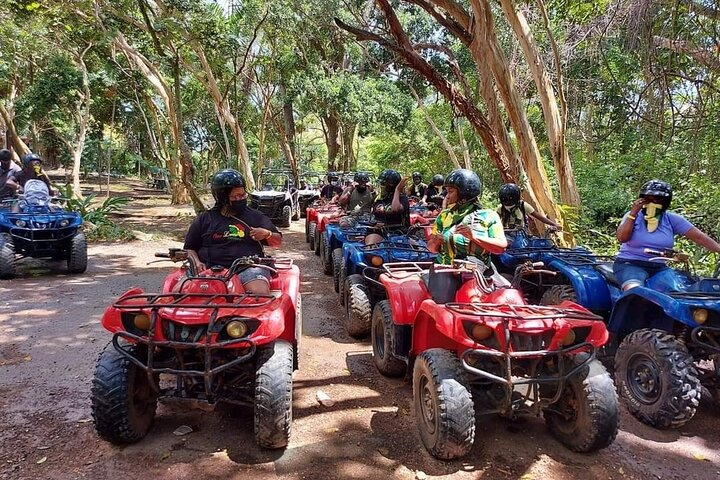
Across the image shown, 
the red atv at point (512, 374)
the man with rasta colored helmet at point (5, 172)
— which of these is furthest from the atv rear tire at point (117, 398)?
the man with rasta colored helmet at point (5, 172)

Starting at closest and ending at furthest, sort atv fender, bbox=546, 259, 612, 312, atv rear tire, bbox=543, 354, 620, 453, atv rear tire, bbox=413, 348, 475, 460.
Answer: atv rear tire, bbox=413, 348, 475, 460, atv rear tire, bbox=543, 354, 620, 453, atv fender, bbox=546, 259, 612, 312

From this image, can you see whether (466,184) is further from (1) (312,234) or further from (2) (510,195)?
(1) (312,234)

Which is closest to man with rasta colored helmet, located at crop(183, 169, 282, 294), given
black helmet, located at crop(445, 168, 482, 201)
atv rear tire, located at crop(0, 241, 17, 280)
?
black helmet, located at crop(445, 168, 482, 201)

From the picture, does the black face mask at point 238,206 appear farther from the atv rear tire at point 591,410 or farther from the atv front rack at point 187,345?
the atv rear tire at point 591,410

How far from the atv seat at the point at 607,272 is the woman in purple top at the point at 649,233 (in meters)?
0.10

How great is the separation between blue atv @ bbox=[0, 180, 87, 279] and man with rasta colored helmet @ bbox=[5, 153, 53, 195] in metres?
0.33

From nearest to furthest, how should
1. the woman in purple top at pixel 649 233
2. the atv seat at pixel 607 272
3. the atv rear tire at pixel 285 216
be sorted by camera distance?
the woman in purple top at pixel 649 233 → the atv seat at pixel 607 272 → the atv rear tire at pixel 285 216

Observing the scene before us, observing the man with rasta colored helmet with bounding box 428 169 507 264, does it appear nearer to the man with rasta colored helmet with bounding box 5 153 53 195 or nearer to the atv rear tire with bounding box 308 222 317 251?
the atv rear tire with bounding box 308 222 317 251

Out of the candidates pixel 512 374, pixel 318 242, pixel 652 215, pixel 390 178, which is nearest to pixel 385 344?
pixel 512 374

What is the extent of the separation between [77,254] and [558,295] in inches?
280

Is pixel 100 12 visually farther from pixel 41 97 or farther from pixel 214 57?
pixel 41 97

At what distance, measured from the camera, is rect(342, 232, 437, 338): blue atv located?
216 inches

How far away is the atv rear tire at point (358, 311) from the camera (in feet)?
17.9

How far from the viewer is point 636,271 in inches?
176
